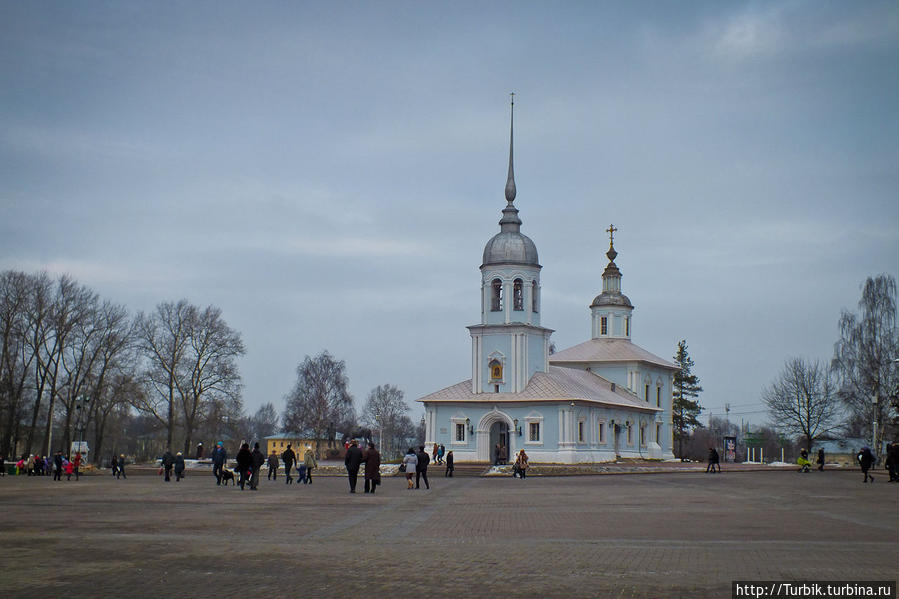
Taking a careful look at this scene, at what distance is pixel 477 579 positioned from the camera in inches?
432

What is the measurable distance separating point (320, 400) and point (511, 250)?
32.6 metres

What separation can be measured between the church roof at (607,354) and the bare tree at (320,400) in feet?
71.7

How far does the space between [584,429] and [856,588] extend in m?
54.4

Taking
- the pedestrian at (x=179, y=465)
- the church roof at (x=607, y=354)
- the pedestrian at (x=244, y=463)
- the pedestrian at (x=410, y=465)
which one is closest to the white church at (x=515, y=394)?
the church roof at (x=607, y=354)

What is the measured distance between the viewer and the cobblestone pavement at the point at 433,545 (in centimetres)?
1055

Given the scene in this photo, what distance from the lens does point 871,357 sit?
6838cm

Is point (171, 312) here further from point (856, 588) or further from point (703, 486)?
point (856, 588)

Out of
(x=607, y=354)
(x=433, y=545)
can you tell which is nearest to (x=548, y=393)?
(x=607, y=354)

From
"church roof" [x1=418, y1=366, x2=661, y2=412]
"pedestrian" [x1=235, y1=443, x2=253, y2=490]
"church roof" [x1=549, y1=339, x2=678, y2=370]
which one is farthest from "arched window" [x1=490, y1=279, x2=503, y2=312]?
"pedestrian" [x1=235, y1=443, x2=253, y2=490]

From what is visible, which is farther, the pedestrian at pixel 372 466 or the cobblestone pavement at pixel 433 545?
the pedestrian at pixel 372 466

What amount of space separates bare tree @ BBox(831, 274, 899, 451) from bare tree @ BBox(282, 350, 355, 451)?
41.9 meters

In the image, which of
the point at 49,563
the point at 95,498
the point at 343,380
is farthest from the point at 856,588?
the point at 343,380

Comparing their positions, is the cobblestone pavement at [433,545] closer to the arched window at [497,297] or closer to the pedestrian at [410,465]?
the pedestrian at [410,465]

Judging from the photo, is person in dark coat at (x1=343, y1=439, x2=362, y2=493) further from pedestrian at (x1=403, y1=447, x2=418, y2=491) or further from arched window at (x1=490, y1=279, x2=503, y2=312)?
arched window at (x1=490, y1=279, x2=503, y2=312)
